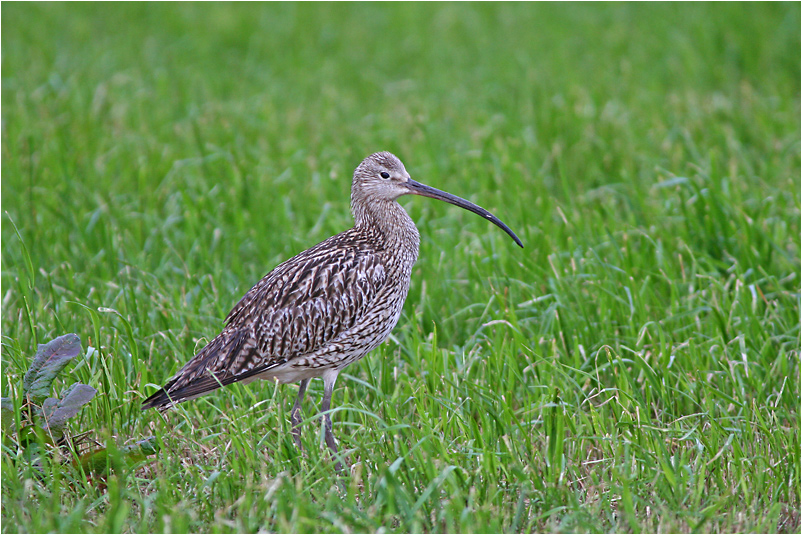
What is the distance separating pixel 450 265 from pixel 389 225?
1.55 metres

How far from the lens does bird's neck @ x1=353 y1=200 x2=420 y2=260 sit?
4973 millimetres

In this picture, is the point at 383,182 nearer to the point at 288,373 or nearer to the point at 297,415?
the point at 288,373

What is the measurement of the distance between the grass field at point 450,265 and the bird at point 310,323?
20 cm

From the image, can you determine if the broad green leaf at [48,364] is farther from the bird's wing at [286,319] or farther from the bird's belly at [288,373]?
the bird's belly at [288,373]

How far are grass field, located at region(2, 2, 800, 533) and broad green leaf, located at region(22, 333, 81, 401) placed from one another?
14cm

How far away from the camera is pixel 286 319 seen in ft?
15.0

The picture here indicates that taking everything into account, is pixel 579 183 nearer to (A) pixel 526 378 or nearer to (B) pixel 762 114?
(B) pixel 762 114

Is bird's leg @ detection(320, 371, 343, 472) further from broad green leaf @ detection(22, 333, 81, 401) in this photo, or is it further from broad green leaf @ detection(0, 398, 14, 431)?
broad green leaf @ detection(0, 398, 14, 431)

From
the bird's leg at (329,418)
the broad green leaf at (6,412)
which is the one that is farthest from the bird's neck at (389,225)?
the broad green leaf at (6,412)

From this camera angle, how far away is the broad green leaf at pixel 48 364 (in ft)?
13.7

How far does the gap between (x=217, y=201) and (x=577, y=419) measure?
4164mm

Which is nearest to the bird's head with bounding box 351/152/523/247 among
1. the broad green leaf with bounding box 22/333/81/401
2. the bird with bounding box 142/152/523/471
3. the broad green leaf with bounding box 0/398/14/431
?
the bird with bounding box 142/152/523/471

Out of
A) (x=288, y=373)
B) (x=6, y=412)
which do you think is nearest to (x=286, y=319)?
(x=288, y=373)

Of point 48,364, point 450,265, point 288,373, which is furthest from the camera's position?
point 450,265
